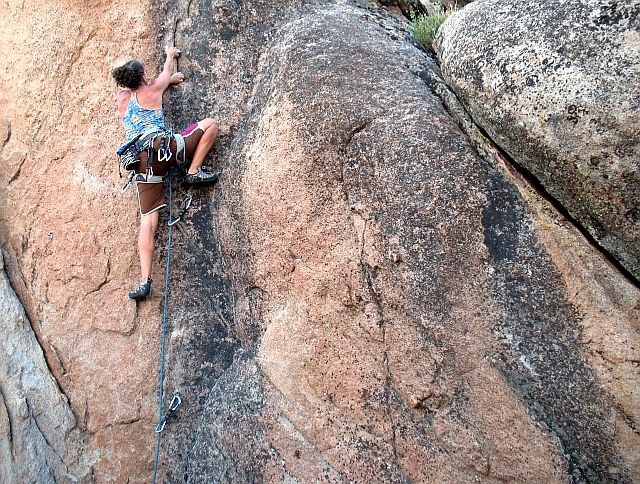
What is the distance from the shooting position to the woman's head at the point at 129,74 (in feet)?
14.3

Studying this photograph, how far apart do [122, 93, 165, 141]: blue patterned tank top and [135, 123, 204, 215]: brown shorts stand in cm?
21

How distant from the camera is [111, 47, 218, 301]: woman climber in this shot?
438 centimetres

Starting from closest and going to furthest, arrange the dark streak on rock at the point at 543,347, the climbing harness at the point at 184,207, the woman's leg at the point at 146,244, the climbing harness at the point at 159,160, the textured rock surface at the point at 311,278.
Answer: the dark streak on rock at the point at 543,347, the textured rock surface at the point at 311,278, the climbing harness at the point at 159,160, the woman's leg at the point at 146,244, the climbing harness at the point at 184,207

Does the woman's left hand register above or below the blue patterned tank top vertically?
above

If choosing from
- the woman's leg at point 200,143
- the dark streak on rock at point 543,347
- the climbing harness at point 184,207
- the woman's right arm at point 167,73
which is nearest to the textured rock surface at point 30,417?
the climbing harness at point 184,207

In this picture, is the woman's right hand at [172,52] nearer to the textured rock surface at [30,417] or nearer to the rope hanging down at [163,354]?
the rope hanging down at [163,354]

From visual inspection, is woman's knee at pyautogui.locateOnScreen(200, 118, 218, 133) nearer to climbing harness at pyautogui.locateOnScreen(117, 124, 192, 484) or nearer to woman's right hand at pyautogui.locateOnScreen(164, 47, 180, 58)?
climbing harness at pyautogui.locateOnScreen(117, 124, 192, 484)

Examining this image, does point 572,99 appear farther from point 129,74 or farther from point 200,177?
point 129,74

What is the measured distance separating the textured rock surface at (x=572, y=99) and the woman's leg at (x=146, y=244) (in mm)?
2771

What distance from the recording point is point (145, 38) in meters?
4.95

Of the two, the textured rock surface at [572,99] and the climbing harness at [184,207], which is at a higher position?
the textured rock surface at [572,99]

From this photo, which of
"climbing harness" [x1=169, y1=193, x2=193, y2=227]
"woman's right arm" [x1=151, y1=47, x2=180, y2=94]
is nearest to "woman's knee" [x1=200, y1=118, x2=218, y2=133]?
"woman's right arm" [x1=151, y1=47, x2=180, y2=94]

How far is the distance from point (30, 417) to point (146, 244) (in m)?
1.81

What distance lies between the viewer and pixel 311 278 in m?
4.11
